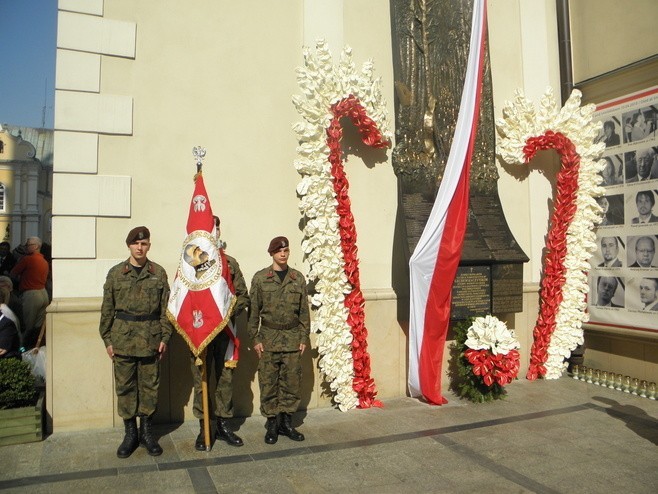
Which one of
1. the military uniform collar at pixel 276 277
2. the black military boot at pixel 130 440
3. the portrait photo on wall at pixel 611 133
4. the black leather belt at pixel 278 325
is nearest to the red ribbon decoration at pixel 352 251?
the military uniform collar at pixel 276 277

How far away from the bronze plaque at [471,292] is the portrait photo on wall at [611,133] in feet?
8.70

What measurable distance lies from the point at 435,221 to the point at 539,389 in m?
2.65

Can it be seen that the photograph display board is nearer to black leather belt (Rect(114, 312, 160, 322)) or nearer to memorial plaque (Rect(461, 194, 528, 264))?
memorial plaque (Rect(461, 194, 528, 264))

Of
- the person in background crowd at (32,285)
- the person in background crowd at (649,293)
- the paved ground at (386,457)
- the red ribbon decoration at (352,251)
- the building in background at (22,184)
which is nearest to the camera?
the paved ground at (386,457)

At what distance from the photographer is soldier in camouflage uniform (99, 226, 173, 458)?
495 cm

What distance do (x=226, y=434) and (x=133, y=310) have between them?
1373 millimetres

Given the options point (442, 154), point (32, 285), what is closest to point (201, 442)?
point (32, 285)

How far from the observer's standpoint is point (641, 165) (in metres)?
7.57

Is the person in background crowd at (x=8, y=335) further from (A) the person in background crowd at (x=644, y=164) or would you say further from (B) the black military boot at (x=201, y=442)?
(A) the person in background crowd at (x=644, y=164)

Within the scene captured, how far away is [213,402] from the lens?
5766 millimetres

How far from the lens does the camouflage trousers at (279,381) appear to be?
5395 mm

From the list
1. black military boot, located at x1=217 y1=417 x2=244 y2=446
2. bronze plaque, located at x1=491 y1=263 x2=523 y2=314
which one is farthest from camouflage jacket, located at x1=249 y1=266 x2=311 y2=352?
bronze plaque, located at x1=491 y1=263 x2=523 y2=314

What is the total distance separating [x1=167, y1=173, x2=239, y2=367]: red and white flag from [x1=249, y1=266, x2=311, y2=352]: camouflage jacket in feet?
1.22

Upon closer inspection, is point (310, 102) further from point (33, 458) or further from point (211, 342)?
point (33, 458)
